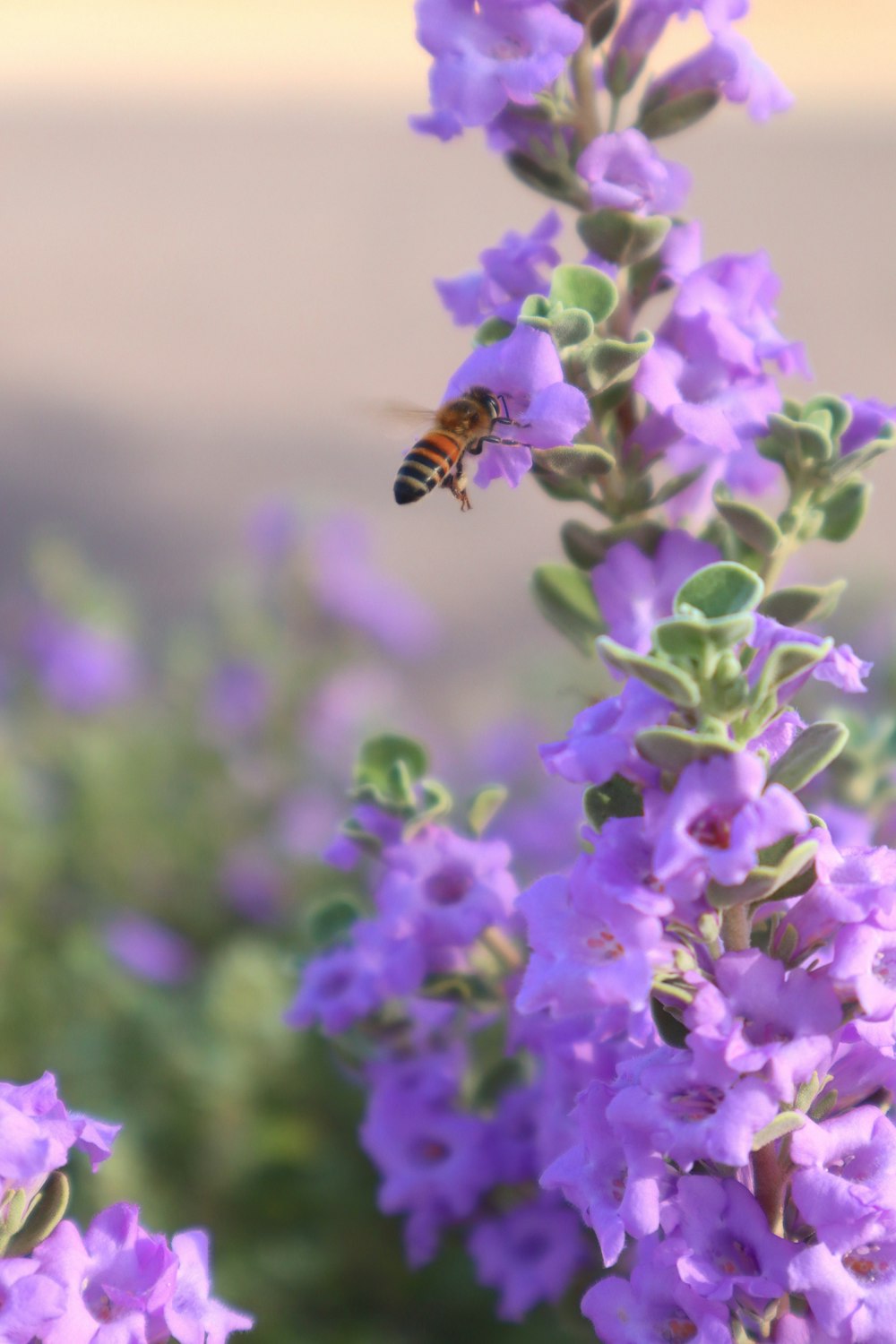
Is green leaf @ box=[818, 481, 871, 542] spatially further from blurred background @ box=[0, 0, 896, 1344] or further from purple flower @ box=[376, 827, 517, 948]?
purple flower @ box=[376, 827, 517, 948]

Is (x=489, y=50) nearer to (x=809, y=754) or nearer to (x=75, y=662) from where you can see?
(x=809, y=754)

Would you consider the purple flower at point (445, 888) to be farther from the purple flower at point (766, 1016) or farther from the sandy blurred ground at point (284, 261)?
the sandy blurred ground at point (284, 261)

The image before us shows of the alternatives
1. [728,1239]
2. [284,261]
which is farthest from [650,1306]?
[284,261]

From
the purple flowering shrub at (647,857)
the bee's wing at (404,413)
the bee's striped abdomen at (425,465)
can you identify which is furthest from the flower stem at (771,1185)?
the bee's wing at (404,413)

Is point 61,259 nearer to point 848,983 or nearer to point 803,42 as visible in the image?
point 803,42

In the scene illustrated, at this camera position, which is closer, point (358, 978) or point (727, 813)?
point (727, 813)
